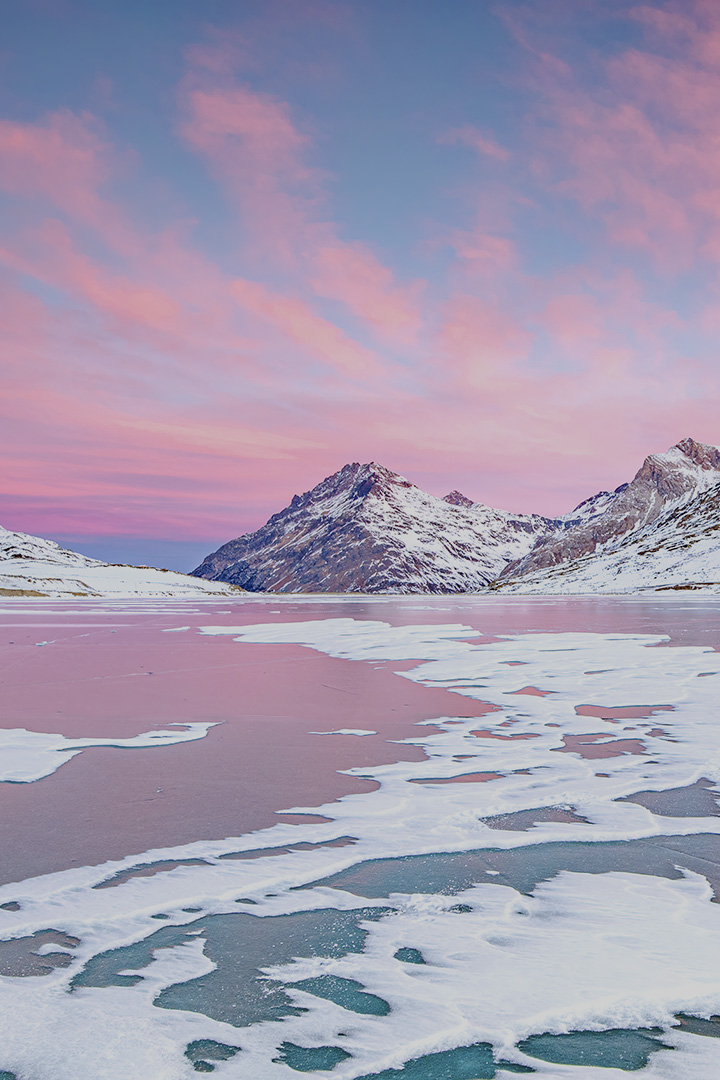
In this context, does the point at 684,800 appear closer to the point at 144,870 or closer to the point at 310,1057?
the point at 310,1057

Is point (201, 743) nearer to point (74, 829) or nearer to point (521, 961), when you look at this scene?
point (74, 829)

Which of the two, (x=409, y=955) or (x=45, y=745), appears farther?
(x=45, y=745)

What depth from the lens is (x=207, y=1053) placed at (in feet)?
10.6

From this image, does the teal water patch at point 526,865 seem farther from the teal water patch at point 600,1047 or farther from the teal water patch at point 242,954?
the teal water patch at point 600,1047

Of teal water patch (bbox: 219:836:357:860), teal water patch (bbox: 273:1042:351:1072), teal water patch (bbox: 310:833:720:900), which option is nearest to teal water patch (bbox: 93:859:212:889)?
teal water patch (bbox: 219:836:357:860)

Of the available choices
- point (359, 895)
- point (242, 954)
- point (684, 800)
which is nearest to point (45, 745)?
point (359, 895)

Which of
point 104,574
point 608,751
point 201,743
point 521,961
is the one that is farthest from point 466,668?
point 104,574

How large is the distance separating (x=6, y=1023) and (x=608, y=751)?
7603 millimetres

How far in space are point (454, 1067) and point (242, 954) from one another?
1.54 metres

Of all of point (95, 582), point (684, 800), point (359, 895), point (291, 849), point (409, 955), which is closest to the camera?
point (409, 955)

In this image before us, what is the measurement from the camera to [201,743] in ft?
30.4

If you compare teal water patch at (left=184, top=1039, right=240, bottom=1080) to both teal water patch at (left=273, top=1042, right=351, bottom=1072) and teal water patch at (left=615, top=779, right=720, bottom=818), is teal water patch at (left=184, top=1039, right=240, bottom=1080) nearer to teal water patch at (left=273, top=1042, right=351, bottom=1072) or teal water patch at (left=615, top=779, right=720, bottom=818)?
teal water patch at (left=273, top=1042, right=351, bottom=1072)

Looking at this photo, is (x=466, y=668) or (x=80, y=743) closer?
(x=80, y=743)

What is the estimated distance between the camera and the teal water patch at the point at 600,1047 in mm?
3193
